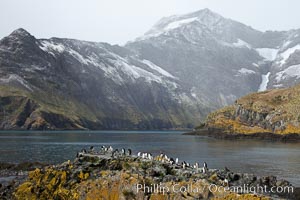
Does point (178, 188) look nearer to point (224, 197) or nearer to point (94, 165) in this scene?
point (224, 197)

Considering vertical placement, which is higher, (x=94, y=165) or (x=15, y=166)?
(x=94, y=165)

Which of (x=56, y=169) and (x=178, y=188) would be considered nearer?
(x=178, y=188)

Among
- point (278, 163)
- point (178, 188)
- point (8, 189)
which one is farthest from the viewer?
point (278, 163)

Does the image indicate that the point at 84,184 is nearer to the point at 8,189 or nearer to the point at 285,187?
the point at 8,189

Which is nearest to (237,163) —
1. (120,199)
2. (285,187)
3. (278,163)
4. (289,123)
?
(278,163)

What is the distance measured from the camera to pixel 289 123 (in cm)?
18175

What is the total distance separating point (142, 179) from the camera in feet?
98.0

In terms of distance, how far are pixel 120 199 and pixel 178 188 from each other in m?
4.21

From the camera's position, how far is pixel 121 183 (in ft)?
98.1

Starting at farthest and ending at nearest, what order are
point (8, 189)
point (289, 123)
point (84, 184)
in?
point (289, 123) < point (8, 189) < point (84, 184)

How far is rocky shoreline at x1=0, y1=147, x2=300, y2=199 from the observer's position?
2798cm

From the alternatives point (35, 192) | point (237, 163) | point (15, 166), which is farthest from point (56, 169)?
point (237, 163)

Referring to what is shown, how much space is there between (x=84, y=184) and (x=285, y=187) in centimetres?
2231

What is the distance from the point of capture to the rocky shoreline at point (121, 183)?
1102 inches
